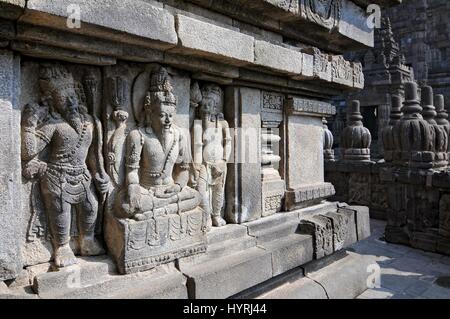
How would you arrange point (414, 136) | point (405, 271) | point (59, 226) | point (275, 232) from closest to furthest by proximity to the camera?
1. point (59, 226)
2. point (275, 232)
3. point (405, 271)
4. point (414, 136)

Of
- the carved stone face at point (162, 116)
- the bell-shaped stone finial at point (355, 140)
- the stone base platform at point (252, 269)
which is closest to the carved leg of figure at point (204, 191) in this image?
the stone base platform at point (252, 269)

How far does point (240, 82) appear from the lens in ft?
8.96

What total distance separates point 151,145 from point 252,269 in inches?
43.9

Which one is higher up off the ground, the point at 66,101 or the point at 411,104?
the point at 411,104

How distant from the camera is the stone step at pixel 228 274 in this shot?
7.06 feet

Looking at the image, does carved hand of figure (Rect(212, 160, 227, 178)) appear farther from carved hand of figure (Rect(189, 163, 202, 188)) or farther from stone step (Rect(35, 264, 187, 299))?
stone step (Rect(35, 264, 187, 299))

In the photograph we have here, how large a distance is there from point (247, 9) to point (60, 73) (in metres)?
1.45

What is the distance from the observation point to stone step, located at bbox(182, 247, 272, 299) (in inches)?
84.7

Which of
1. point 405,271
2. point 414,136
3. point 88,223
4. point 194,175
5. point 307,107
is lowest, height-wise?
point 405,271

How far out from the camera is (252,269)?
2.47m

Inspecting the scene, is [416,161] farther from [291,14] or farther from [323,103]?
[291,14]

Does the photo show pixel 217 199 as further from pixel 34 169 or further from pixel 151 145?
pixel 34 169

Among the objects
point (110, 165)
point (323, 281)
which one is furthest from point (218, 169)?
point (323, 281)

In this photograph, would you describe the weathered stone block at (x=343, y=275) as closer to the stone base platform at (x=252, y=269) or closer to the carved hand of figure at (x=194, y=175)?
the stone base platform at (x=252, y=269)
